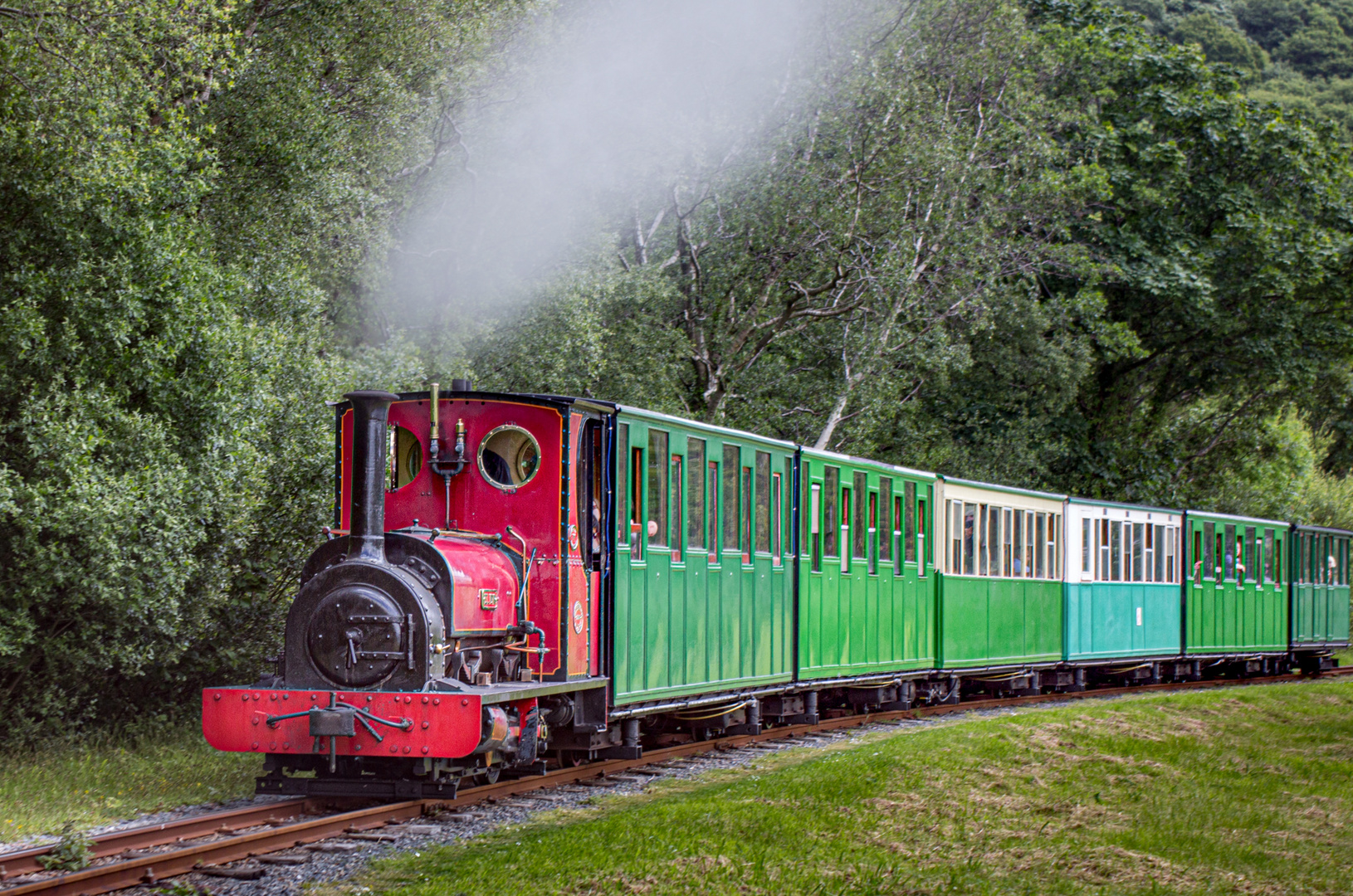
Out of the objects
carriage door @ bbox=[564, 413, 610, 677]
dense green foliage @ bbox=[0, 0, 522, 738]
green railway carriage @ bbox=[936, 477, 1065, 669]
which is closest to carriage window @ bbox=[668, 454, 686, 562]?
carriage door @ bbox=[564, 413, 610, 677]

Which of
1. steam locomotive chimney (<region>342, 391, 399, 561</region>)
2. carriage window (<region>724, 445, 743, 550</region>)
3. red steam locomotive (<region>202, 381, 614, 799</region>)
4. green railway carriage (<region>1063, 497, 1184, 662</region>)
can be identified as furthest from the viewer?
green railway carriage (<region>1063, 497, 1184, 662</region>)

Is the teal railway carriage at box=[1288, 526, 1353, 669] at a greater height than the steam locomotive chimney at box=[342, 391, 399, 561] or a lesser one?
lesser

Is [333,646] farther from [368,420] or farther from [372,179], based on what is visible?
[372,179]

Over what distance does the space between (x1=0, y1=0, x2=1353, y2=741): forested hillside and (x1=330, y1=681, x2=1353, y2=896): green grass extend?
603 cm

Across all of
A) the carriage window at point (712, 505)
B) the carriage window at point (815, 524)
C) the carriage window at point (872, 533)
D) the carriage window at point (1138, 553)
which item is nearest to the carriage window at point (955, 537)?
the carriage window at point (872, 533)

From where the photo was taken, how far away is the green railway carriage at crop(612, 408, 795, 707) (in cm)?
1166

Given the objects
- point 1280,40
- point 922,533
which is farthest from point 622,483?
point 1280,40

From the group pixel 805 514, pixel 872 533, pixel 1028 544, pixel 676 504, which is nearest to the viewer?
pixel 676 504

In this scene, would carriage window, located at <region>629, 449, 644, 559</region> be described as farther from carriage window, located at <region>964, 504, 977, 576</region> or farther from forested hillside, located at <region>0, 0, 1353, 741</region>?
carriage window, located at <region>964, 504, 977, 576</region>

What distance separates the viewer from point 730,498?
13.6 metres

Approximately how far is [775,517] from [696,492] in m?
2.16

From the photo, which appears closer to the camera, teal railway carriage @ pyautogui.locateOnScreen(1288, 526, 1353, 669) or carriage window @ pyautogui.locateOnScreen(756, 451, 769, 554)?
carriage window @ pyautogui.locateOnScreen(756, 451, 769, 554)

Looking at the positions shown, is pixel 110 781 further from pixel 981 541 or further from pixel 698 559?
pixel 981 541

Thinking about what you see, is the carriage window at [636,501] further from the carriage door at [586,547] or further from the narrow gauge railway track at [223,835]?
the narrow gauge railway track at [223,835]
